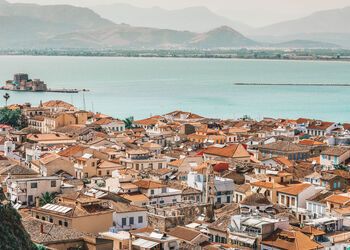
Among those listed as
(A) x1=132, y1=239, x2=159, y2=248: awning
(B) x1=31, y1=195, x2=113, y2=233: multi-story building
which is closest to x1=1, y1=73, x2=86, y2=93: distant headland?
(B) x1=31, y1=195, x2=113, y2=233: multi-story building

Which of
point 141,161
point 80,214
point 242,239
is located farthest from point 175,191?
point 80,214

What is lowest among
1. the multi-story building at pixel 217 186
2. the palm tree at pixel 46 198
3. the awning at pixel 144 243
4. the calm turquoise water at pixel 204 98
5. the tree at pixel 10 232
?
the calm turquoise water at pixel 204 98

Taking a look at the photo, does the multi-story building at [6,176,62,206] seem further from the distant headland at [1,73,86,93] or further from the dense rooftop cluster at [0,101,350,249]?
the distant headland at [1,73,86,93]

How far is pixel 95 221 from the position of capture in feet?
50.8

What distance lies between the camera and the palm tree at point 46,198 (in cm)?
1836

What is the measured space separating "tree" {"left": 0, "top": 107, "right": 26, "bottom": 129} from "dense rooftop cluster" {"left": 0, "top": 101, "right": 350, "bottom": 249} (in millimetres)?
5905

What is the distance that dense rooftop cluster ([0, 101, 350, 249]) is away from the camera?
1497cm

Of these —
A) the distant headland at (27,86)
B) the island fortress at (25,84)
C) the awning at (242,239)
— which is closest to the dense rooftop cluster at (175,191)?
the awning at (242,239)

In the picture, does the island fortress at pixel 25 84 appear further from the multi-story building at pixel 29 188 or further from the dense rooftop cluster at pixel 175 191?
the multi-story building at pixel 29 188

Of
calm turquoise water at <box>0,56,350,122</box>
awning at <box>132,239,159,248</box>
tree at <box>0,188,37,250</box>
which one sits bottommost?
calm turquoise water at <box>0,56,350,122</box>

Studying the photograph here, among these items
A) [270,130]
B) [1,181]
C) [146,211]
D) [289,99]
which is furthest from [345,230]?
[289,99]

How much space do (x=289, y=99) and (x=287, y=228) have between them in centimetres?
7587

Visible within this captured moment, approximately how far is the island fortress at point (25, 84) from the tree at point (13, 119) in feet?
164

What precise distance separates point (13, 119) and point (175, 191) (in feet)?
86.3
